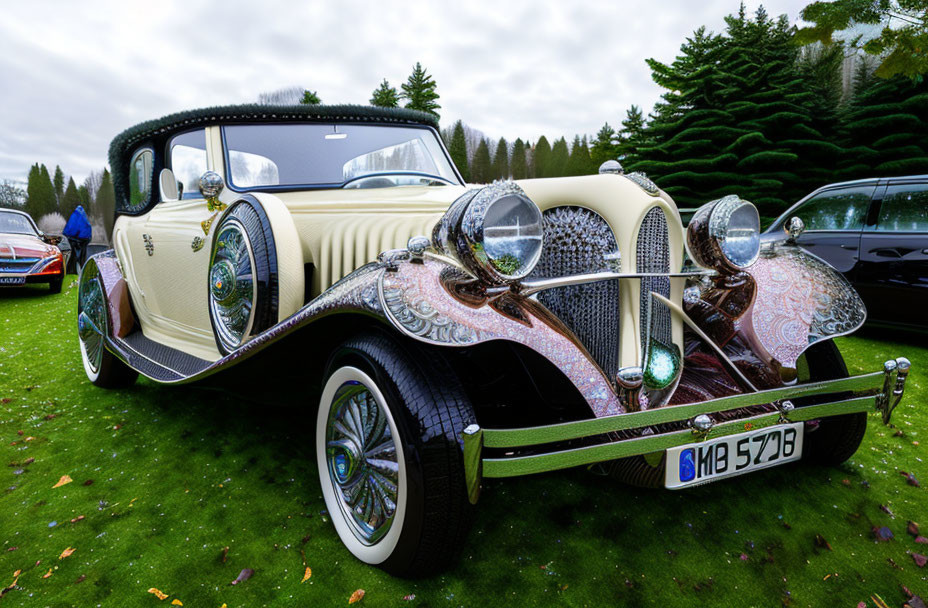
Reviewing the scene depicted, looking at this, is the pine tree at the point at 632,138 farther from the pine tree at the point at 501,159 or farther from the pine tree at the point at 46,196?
the pine tree at the point at 46,196

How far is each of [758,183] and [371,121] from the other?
13.5 meters

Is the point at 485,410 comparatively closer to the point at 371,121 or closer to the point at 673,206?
the point at 673,206

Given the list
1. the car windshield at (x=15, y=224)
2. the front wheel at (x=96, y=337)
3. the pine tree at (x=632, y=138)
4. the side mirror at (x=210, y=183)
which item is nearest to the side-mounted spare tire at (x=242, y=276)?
the side mirror at (x=210, y=183)

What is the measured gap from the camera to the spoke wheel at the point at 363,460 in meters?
1.62

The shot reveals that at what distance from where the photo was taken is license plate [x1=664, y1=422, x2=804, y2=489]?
1571mm

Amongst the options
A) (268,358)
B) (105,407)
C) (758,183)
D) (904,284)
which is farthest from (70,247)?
(758,183)

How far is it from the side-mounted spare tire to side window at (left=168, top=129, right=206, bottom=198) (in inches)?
28.6

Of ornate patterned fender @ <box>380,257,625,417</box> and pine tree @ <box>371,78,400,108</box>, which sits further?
pine tree @ <box>371,78,400,108</box>

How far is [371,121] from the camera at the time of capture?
121 inches

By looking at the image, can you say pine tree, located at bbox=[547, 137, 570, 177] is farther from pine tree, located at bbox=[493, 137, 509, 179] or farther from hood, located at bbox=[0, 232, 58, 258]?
hood, located at bbox=[0, 232, 58, 258]

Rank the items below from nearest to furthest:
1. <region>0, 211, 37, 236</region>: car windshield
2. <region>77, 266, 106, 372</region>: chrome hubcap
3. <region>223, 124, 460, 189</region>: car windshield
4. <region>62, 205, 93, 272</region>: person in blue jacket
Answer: <region>223, 124, 460, 189</region>: car windshield, <region>77, 266, 106, 372</region>: chrome hubcap, <region>0, 211, 37, 236</region>: car windshield, <region>62, 205, 93, 272</region>: person in blue jacket

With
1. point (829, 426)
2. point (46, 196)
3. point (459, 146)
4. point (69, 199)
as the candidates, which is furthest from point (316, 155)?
point (69, 199)

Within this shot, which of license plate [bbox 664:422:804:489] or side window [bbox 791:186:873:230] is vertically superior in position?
side window [bbox 791:186:873:230]

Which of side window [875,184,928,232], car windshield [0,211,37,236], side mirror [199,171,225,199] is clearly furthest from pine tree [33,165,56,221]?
side window [875,184,928,232]
